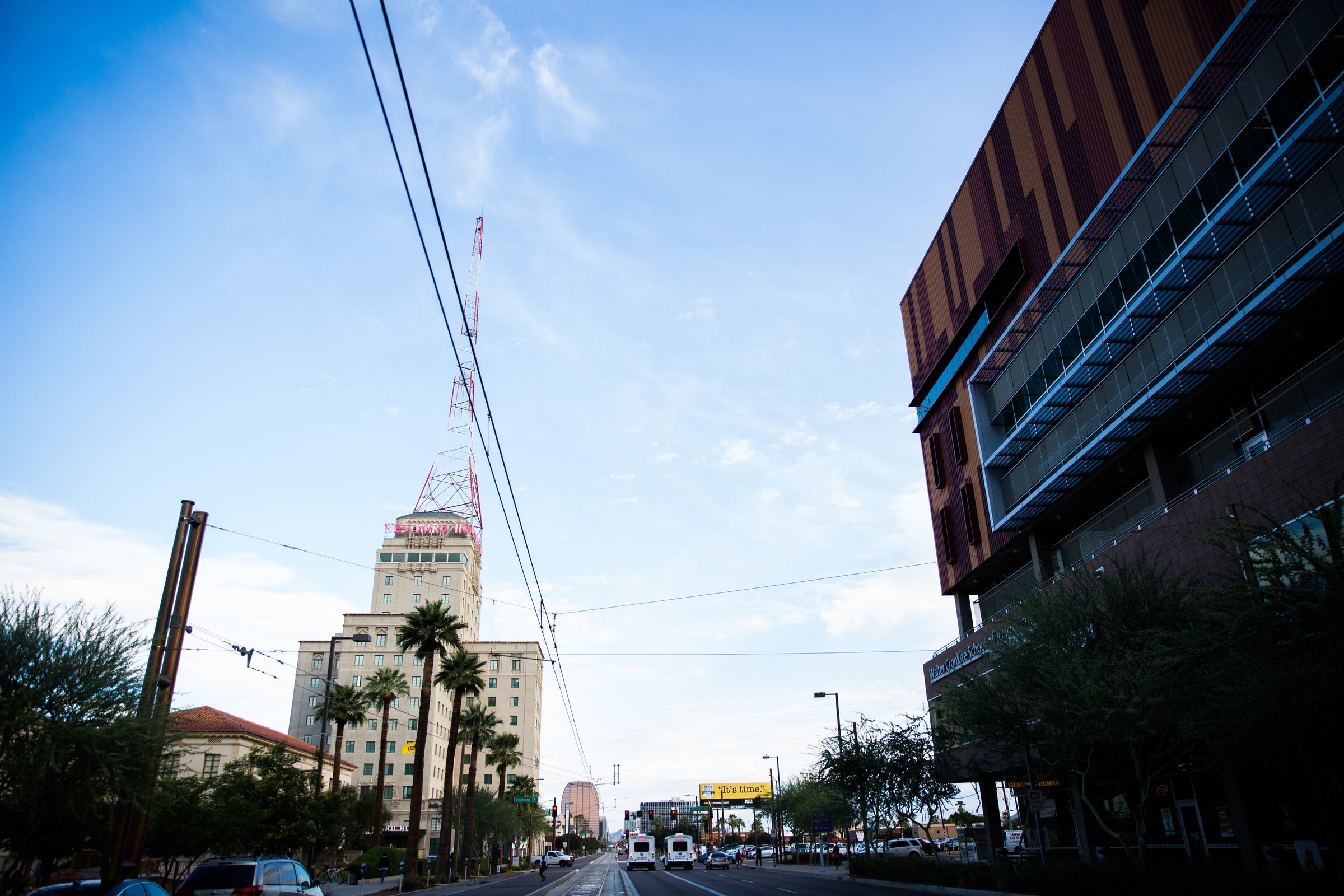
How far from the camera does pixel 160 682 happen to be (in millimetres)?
18062

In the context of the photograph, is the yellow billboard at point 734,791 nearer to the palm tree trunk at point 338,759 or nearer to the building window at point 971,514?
the palm tree trunk at point 338,759

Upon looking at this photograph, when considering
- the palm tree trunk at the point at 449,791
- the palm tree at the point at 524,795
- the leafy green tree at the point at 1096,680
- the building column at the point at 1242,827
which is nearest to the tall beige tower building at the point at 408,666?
the palm tree at the point at 524,795

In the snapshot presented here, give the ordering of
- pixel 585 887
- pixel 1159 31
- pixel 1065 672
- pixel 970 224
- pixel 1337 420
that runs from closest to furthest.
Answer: pixel 1337 420, pixel 1065 672, pixel 1159 31, pixel 585 887, pixel 970 224

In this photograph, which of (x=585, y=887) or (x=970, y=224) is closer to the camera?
(x=585, y=887)

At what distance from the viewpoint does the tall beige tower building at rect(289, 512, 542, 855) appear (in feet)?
313

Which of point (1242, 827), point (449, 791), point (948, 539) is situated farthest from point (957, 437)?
point (449, 791)

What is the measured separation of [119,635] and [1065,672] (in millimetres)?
24010

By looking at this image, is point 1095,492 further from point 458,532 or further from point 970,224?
point 458,532

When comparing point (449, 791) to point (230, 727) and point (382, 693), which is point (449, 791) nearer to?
point (382, 693)

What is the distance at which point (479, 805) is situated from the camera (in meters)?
70.2

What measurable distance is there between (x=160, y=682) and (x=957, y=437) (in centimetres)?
3914

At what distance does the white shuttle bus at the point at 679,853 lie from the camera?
71.7 meters

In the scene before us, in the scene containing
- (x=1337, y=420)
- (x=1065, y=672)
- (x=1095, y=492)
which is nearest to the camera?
(x=1337, y=420)

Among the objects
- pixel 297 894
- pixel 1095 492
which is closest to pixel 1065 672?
pixel 1095 492
